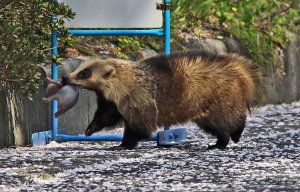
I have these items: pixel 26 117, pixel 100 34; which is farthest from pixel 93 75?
pixel 26 117

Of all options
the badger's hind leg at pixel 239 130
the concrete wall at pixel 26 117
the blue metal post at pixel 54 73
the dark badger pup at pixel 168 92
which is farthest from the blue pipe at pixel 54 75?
the badger's hind leg at pixel 239 130

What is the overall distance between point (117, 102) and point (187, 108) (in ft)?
1.71

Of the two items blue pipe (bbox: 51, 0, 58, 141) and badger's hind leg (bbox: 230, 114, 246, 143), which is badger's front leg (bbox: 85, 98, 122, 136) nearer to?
blue pipe (bbox: 51, 0, 58, 141)

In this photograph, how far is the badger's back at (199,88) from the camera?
29.0ft

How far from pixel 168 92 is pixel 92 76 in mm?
552

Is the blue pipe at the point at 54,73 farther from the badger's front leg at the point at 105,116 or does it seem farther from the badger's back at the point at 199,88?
the badger's back at the point at 199,88

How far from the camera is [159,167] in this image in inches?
295

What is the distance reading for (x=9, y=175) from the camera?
7004 mm

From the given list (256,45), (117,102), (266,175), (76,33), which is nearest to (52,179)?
(266,175)

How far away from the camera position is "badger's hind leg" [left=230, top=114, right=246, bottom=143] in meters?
9.12

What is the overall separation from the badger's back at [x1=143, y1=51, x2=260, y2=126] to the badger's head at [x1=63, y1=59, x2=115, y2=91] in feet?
1.02

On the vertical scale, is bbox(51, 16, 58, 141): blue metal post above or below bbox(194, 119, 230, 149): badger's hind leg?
above

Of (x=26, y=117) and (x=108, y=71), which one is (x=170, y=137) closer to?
(x=108, y=71)


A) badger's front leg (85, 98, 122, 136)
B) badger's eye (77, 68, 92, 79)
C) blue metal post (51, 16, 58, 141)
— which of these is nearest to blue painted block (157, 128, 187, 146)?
badger's front leg (85, 98, 122, 136)
